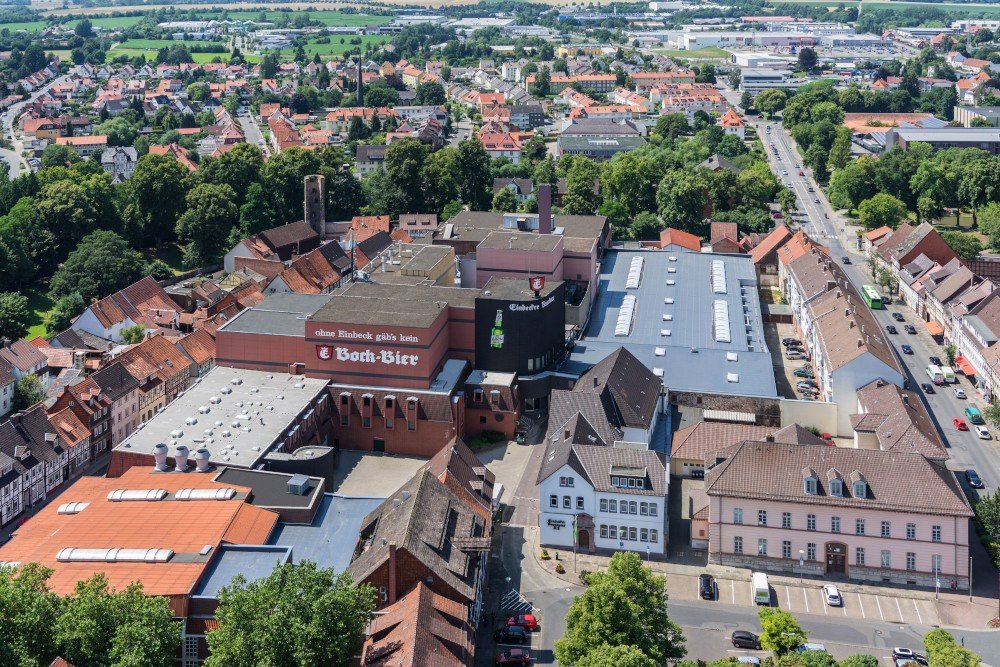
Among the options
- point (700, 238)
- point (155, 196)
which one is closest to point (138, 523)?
point (155, 196)

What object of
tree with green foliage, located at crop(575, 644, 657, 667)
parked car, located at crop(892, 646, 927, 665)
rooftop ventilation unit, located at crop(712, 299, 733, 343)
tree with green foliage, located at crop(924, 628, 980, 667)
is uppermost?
tree with green foliage, located at crop(575, 644, 657, 667)

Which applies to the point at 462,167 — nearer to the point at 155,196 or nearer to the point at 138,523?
the point at 155,196

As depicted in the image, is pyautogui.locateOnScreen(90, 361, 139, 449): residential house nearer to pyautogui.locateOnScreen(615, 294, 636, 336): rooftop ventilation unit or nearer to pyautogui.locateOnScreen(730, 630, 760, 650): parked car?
pyautogui.locateOnScreen(615, 294, 636, 336): rooftop ventilation unit

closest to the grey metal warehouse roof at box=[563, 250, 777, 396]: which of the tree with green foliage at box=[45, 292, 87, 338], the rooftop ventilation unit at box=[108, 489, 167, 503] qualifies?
the rooftop ventilation unit at box=[108, 489, 167, 503]

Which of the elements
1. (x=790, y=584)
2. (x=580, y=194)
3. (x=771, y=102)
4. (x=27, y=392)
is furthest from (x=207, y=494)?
(x=771, y=102)

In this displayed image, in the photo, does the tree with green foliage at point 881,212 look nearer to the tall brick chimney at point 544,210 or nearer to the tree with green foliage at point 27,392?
the tall brick chimney at point 544,210

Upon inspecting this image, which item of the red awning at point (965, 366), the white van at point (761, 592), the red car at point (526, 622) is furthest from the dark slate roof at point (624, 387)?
the red awning at point (965, 366)
